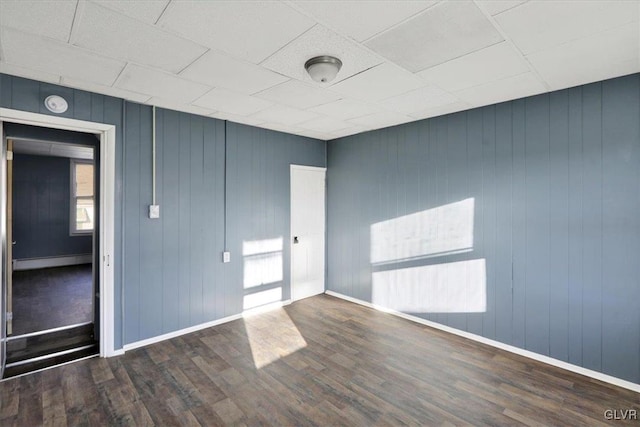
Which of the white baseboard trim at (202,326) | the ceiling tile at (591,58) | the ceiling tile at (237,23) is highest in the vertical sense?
the ceiling tile at (591,58)

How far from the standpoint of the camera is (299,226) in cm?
495

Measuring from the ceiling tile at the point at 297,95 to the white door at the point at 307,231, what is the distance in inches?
65.3

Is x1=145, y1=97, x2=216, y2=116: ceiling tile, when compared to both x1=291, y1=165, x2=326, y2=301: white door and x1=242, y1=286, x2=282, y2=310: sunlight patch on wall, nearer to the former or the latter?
x1=291, y1=165, x2=326, y2=301: white door

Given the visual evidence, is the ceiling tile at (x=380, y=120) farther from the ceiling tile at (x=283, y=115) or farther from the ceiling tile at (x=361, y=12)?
the ceiling tile at (x=361, y=12)

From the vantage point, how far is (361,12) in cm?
172

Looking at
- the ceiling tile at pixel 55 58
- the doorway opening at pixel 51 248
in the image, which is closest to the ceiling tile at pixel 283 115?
the ceiling tile at pixel 55 58

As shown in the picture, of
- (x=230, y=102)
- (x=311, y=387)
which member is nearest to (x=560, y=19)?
(x=230, y=102)

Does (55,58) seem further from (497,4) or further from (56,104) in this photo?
(497,4)

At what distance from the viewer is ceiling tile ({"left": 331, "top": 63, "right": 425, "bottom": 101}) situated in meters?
2.52

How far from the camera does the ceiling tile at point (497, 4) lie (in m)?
1.64

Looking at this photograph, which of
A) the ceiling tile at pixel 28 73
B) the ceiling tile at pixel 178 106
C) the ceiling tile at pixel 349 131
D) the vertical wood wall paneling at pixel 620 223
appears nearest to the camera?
the ceiling tile at pixel 28 73

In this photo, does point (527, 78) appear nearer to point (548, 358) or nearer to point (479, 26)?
point (479, 26)

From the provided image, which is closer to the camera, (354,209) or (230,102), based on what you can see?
(230,102)

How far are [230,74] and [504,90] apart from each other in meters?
2.46
